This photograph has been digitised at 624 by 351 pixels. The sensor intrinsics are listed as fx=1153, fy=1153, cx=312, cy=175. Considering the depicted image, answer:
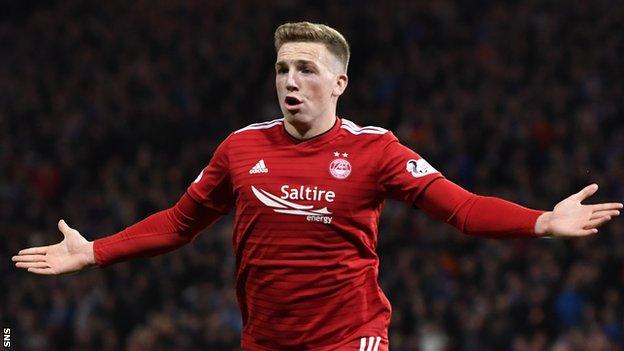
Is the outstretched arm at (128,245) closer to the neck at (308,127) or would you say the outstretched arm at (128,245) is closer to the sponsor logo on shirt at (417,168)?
the neck at (308,127)

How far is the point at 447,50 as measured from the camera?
18172 millimetres

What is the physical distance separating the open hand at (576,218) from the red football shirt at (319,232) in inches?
24.8

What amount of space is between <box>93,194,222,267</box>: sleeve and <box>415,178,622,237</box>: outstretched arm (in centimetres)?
121

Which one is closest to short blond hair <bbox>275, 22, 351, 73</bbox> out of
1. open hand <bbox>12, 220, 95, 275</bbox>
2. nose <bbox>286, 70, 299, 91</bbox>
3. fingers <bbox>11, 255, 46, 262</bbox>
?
nose <bbox>286, 70, 299, 91</bbox>

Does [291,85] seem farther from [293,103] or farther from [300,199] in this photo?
[300,199]

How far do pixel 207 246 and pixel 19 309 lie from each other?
2.55 m

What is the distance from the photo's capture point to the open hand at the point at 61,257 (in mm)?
5957

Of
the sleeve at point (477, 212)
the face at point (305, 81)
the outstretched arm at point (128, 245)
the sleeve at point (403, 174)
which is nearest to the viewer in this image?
the sleeve at point (477, 212)

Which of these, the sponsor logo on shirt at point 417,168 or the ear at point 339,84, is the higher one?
the ear at point 339,84

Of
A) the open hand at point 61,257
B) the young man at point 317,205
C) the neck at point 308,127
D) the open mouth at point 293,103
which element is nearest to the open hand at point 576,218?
the young man at point 317,205

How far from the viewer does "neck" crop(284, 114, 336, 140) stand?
5621 mm

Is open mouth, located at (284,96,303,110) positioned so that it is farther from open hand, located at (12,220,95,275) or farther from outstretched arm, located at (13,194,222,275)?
open hand, located at (12,220,95,275)

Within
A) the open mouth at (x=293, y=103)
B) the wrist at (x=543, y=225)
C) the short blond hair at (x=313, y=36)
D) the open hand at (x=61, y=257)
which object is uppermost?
the short blond hair at (x=313, y=36)

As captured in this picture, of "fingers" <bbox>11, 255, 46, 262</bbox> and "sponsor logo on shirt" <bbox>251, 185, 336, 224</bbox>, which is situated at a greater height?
"sponsor logo on shirt" <bbox>251, 185, 336, 224</bbox>
